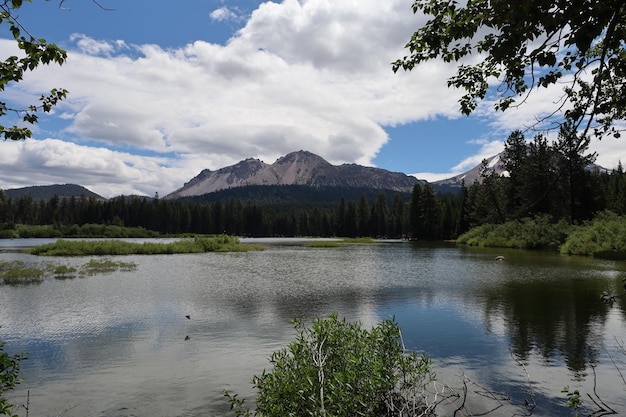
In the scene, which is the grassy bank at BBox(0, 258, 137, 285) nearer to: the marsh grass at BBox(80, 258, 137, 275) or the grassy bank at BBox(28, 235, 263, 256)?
the marsh grass at BBox(80, 258, 137, 275)

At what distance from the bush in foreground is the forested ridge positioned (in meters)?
4.05

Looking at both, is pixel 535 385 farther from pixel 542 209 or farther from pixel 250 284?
pixel 542 209

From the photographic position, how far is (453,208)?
130625 millimetres

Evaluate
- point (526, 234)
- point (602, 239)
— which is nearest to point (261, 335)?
point (602, 239)

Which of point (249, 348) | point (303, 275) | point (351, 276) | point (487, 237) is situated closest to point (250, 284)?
point (303, 275)

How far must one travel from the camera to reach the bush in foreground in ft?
22.3

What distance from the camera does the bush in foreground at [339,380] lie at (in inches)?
267

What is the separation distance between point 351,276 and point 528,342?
69.3 ft

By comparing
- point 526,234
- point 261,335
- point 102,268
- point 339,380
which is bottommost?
point 261,335

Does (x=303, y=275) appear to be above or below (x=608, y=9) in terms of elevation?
below

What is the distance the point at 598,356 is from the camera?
13523mm

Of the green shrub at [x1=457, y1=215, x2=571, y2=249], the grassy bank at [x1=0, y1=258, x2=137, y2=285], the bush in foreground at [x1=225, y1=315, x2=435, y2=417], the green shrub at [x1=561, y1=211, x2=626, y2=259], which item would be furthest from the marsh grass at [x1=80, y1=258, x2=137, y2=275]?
the green shrub at [x1=457, y1=215, x2=571, y2=249]

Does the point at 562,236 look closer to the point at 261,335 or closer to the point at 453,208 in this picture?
the point at 453,208

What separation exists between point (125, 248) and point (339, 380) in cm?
6435
